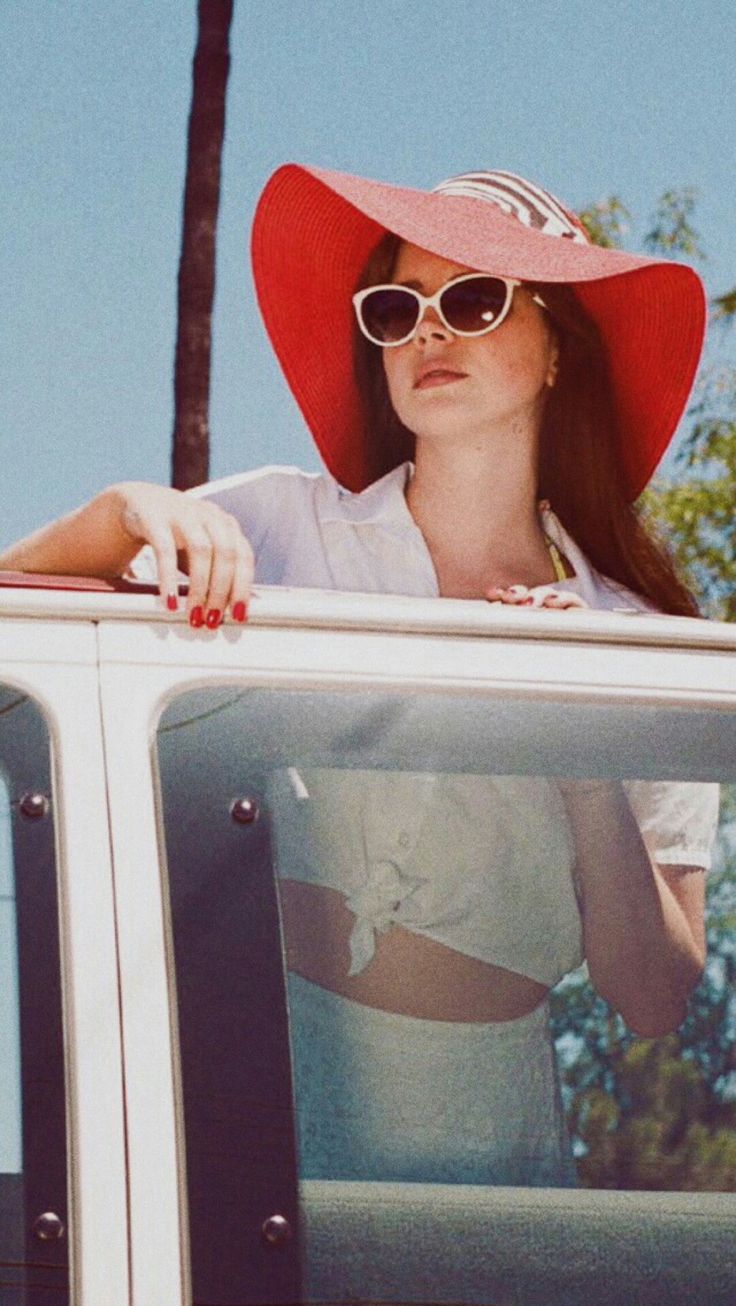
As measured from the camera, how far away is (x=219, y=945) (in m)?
2.08

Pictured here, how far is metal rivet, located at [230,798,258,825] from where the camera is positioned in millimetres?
2145

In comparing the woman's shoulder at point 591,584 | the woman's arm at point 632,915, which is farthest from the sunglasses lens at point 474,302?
the woman's arm at point 632,915

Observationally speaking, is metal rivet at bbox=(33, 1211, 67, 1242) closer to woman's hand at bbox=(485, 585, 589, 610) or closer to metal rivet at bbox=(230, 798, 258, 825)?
metal rivet at bbox=(230, 798, 258, 825)

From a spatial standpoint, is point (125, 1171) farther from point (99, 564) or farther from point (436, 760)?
point (99, 564)

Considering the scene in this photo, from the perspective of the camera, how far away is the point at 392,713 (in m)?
2.22

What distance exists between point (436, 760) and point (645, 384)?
1.22 metres

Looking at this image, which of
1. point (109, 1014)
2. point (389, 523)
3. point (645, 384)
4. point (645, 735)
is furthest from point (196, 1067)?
point (645, 384)

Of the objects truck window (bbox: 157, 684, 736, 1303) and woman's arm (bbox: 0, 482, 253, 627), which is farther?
woman's arm (bbox: 0, 482, 253, 627)

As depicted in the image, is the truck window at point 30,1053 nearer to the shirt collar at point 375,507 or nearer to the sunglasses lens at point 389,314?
the shirt collar at point 375,507

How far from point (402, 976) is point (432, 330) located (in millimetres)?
1130

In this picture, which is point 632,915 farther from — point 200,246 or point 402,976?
point 200,246

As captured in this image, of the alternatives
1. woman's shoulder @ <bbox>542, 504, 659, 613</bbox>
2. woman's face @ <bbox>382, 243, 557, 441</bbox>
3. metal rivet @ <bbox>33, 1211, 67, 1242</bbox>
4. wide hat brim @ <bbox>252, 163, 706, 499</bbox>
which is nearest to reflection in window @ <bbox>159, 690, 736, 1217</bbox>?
metal rivet @ <bbox>33, 1211, 67, 1242</bbox>

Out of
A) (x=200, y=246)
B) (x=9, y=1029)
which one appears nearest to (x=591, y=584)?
(x=9, y=1029)

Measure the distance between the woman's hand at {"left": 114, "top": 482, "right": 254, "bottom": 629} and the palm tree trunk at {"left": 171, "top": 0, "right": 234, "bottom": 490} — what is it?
6.20 m
